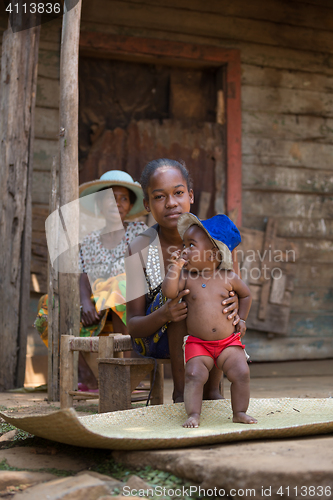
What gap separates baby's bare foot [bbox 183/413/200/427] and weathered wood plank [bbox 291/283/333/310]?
378 centimetres

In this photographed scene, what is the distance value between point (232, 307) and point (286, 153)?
3820 mm

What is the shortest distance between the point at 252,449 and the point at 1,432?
1.25m

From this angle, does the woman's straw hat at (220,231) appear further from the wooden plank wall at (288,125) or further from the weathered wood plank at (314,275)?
the weathered wood plank at (314,275)

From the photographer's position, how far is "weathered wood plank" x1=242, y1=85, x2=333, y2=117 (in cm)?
569

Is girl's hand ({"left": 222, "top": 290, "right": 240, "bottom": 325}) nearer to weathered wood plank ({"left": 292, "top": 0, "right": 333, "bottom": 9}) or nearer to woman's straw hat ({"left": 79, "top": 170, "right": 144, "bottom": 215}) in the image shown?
woman's straw hat ({"left": 79, "top": 170, "right": 144, "bottom": 215})

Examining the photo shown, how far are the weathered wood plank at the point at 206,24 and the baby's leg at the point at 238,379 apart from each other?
13.4ft

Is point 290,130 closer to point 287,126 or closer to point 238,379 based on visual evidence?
point 287,126

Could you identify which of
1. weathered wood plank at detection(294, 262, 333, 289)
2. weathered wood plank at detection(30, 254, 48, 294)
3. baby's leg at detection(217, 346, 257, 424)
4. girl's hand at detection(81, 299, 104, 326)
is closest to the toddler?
baby's leg at detection(217, 346, 257, 424)

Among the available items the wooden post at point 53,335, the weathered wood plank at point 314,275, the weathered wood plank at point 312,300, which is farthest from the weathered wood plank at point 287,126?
the wooden post at point 53,335

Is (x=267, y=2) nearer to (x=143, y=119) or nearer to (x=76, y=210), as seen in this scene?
(x=143, y=119)

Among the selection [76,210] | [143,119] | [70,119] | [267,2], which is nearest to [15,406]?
[76,210]

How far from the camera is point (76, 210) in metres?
3.62

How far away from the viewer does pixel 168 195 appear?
8.81 ft

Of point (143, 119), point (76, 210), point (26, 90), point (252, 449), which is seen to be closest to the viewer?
point (252, 449)
